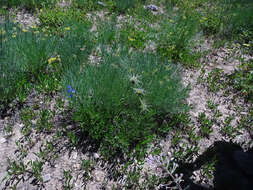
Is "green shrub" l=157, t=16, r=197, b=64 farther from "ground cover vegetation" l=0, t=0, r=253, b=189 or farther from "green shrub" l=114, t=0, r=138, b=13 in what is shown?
"green shrub" l=114, t=0, r=138, b=13

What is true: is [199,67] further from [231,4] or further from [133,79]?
[231,4]

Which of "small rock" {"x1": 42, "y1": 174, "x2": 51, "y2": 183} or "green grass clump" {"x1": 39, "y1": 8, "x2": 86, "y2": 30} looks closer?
"small rock" {"x1": 42, "y1": 174, "x2": 51, "y2": 183}

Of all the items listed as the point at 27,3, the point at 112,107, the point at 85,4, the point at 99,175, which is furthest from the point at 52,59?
the point at 85,4

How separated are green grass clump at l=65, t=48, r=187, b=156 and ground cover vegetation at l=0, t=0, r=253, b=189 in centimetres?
1

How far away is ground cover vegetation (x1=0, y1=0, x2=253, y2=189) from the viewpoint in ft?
7.88

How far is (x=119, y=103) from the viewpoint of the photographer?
105 inches

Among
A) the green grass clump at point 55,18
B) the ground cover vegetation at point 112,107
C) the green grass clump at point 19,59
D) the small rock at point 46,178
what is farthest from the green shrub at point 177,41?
the small rock at point 46,178

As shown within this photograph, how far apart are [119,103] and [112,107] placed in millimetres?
104

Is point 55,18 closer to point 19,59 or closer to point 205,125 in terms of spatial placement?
point 19,59

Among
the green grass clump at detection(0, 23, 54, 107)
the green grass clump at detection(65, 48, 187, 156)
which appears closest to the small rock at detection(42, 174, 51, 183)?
the green grass clump at detection(65, 48, 187, 156)

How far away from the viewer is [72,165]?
242 cm

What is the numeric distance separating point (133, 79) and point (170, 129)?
0.85 meters

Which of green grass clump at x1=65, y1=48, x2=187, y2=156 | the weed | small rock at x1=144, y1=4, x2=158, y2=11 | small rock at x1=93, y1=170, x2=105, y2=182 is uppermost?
small rock at x1=144, y1=4, x2=158, y2=11

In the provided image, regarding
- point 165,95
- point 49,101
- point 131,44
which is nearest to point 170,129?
point 165,95
